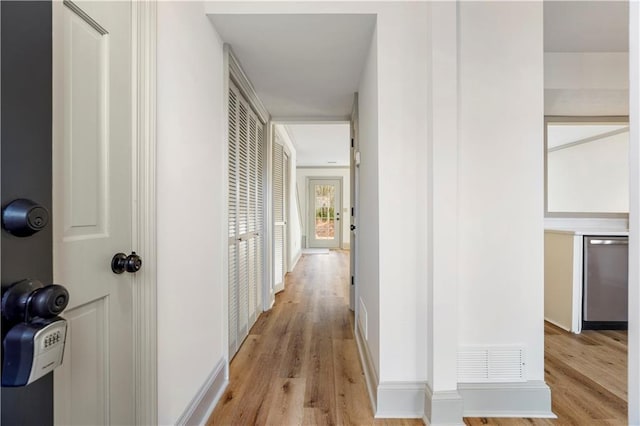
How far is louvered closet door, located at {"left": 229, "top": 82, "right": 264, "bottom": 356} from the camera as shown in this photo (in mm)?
2264

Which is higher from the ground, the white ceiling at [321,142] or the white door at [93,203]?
the white ceiling at [321,142]

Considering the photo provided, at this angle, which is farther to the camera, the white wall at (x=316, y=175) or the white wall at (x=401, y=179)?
the white wall at (x=316, y=175)

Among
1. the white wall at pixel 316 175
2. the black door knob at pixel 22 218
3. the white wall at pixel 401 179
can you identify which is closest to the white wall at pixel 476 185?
the white wall at pixel 401 179

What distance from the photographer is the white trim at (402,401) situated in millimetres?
1578

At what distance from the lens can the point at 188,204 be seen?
1465mm

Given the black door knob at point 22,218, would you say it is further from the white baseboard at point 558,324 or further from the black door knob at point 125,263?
the white baseboard at point 558,324

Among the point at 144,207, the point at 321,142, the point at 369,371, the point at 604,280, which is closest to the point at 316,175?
the point at 321,142

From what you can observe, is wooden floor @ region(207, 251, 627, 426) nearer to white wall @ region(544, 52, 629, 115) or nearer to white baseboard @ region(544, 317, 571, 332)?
white baseboard @ region(544, 317, 571, 332)

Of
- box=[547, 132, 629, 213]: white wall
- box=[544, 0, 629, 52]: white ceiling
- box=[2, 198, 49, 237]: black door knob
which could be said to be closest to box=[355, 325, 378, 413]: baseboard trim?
box=[2, 198, 49, 237]: black door knob

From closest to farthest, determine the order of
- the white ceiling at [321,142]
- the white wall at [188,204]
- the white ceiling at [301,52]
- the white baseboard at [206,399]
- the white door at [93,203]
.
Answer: the white door at [93,203]
the white wall at [188,204]
the white baseboard at [206,399]
the white ceiling at [301,52]
the white ceiling at [321,142]

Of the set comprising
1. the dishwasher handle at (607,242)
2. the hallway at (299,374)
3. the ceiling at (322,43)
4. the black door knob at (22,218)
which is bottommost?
the hallway at (299,374)

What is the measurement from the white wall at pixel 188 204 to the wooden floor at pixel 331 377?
0.33m

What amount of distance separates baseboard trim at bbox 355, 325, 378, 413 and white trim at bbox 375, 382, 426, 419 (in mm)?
55

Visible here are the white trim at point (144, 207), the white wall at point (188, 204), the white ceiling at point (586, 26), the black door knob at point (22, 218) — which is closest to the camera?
the black door knob at point (22, 218)
